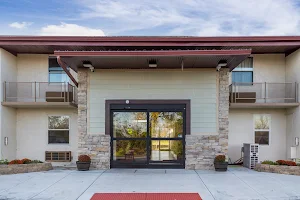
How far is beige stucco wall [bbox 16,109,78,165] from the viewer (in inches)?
542

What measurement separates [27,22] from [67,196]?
16.5 metres

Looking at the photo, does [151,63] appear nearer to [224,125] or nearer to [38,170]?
[224,125]

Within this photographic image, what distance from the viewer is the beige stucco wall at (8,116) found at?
40.9 ft

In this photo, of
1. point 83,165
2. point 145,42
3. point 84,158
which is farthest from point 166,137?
point 145,42

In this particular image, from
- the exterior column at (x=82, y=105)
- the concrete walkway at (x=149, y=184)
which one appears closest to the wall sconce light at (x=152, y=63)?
the exterior column at (x=82, y=105)

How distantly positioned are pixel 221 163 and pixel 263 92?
4.45 m

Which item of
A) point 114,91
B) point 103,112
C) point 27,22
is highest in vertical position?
point 27,22

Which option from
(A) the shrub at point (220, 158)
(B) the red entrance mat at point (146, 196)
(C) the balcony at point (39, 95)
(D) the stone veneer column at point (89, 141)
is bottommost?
(B) the red entrance mat at point (146, 196)

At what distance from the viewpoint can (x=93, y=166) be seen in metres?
11.8

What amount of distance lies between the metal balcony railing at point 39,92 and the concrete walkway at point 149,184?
3291mm

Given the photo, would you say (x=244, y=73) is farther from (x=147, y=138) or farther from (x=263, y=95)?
(x=147, y=138)

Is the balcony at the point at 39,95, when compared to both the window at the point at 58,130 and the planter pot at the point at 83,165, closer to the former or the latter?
the window at the point at 58,130

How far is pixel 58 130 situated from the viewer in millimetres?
13945

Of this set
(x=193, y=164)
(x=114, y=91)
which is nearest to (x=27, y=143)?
(x=114, y=91)
